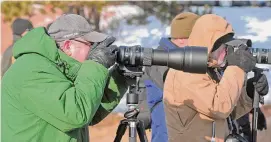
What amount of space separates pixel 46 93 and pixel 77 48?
1.02ft

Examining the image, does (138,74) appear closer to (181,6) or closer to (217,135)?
(217,135)

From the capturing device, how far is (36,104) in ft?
7.63

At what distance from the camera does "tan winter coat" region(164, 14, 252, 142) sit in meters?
2.87

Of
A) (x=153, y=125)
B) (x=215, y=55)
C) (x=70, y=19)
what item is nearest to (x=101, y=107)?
(x=70, y=19)

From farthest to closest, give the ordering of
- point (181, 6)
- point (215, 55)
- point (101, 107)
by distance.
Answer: point (181, 6), point (215, 55), point (101, 107)

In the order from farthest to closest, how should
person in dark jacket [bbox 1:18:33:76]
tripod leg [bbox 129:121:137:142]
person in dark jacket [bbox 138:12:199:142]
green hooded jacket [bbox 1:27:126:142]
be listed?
person in dark jacket [bbox 1:18:33:76], person in dark jacket [bbox 138:12:199:142], tripod leg [bbox 129:121:137:142], green hooded jacket [bbox 1:27:126:142]

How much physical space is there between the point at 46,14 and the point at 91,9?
26.1 inches

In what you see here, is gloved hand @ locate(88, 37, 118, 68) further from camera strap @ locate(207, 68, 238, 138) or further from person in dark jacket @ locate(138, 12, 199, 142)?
person in dark jacket @ locate(138, 12, 199, 142)

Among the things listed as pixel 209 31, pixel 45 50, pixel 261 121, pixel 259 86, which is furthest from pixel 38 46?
pixel 261 121

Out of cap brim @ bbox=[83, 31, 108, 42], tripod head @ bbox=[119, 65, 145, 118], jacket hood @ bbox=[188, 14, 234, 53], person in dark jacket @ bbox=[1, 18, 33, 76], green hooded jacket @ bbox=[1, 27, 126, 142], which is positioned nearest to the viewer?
green hooded jacket @ bbox=[1, 27, 126, 142]

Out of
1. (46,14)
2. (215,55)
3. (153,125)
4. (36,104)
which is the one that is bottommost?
(153,125)

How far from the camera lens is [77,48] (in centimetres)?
254

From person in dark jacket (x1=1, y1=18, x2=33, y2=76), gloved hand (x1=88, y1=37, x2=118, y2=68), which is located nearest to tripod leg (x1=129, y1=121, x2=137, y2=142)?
gloved hand (x1=88, y1=37, x2=118, y2=68)

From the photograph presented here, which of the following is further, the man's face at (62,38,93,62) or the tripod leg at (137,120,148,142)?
the tripod leg at (137,120,148,142)
